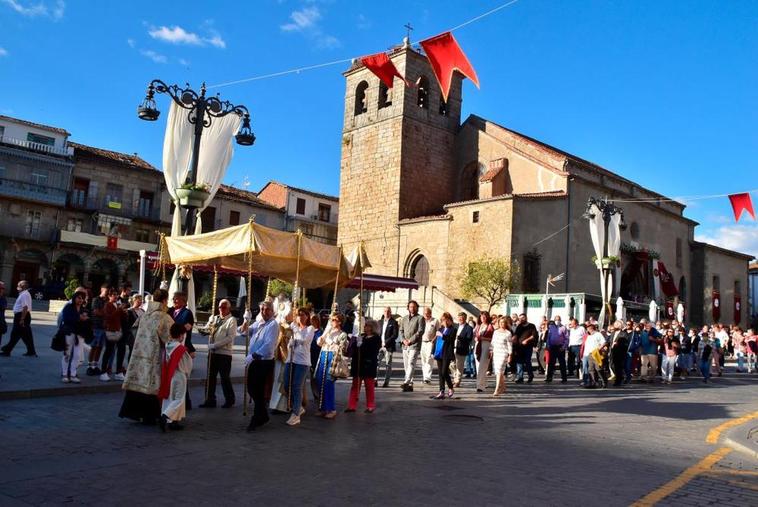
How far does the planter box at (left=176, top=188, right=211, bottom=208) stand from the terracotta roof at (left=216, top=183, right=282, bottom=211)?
124 ft

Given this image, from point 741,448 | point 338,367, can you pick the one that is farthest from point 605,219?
point 338,367

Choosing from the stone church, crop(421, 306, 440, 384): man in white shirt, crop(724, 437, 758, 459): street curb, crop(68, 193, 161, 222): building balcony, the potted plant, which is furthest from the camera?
crop(68, 193, 161, 222): building balcony

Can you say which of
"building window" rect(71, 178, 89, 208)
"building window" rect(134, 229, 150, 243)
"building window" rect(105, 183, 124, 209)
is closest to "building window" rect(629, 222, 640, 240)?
"building window" rect(134, 229, 150, 243)

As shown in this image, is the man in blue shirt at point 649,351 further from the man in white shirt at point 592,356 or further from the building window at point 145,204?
the building window at point 145,204

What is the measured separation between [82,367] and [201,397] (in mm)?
3678

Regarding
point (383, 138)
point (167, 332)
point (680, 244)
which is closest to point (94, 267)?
point (383, 138)

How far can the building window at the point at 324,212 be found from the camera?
55250 mm

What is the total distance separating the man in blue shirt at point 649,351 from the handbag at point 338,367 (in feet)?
38.7

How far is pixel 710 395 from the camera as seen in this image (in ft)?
49.7

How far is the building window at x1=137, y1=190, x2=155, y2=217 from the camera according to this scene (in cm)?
4612

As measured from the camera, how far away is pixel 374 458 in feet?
21.2

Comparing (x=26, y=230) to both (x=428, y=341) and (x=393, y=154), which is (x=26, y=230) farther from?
(x=428, y=341)

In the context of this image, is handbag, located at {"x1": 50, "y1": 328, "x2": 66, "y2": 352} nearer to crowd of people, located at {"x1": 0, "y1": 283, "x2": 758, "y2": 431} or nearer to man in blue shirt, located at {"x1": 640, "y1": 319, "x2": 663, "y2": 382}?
crowd of people, located at {"x1": 0, "y1": 283, "x2": 758, "y2": 431}

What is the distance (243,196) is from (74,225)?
13865 mm
